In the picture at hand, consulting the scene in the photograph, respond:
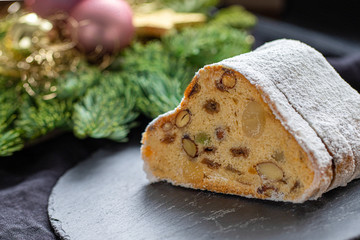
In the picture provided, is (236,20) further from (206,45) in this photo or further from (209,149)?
(209,149)

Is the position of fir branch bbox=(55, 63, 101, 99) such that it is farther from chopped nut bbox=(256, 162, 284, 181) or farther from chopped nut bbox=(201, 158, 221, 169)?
chopped nut bbox=(256, 162, 284, 181)

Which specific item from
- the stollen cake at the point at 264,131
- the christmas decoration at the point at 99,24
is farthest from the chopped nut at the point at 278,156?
the christmas decoration at the point at 99,24

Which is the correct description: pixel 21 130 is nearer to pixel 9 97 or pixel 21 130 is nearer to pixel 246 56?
pixel 9 97

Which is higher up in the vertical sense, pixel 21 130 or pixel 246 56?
pixel 246 56

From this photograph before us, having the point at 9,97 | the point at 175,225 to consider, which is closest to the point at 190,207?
the point at 175,225

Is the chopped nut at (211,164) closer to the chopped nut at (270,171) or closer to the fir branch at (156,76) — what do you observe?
the chopped nut at (270,171)

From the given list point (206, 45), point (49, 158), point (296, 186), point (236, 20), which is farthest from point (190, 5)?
point (296, 186)
